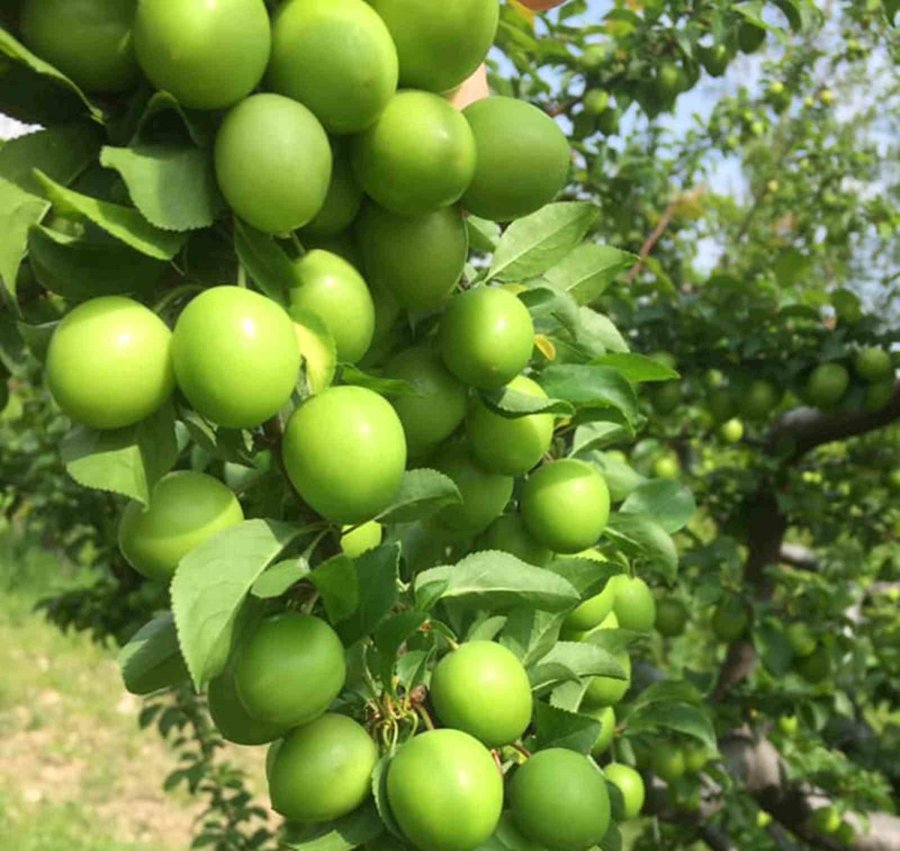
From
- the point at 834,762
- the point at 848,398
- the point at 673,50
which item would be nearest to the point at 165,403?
the point at 673,50

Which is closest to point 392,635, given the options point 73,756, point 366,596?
point 366,596

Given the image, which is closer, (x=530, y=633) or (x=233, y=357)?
(x=233, y=357)

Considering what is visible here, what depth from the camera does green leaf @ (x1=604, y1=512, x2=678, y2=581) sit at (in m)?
0.93

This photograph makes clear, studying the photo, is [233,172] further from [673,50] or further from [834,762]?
[834,762]

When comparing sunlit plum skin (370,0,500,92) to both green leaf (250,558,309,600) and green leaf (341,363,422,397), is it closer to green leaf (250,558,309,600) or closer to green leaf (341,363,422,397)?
green leaf (341,363,422,397)

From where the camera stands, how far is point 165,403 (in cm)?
57

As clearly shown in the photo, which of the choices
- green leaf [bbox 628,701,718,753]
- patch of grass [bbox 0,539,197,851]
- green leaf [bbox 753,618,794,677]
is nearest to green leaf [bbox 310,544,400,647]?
green leaf [bbox 628,701,718,753]

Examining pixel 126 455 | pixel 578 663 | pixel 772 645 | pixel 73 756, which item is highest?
→ pixel 126 455

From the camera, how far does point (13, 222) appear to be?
528mm

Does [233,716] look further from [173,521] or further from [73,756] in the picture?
[73,756]

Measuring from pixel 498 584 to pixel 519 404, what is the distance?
0.12m

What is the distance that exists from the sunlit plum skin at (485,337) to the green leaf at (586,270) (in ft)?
0.61

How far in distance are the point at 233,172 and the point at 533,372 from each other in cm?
34

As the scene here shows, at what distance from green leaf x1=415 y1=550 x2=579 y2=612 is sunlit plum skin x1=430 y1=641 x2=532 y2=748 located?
3cm
